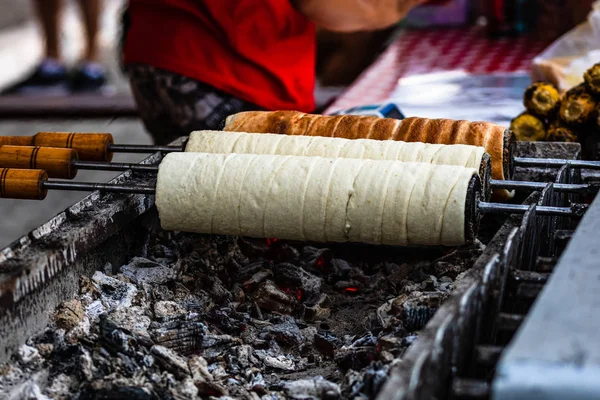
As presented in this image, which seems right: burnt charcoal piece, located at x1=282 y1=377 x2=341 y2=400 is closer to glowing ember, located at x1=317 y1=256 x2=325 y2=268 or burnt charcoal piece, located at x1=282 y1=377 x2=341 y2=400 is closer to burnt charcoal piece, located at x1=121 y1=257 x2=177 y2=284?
burnt charcoal piece, located at x1=121 y1=257 x2=177 y2=284

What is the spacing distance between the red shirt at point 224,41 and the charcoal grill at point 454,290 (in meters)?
1.02

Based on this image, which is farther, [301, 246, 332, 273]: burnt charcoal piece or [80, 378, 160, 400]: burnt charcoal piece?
[301, 246, 332, 273]: burnt charcoal piece

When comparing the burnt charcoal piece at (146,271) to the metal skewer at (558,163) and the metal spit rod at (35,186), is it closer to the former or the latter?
the metal spit rod at (35,186)

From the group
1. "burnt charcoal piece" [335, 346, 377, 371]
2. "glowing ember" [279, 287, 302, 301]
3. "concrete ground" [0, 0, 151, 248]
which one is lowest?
"concrete ground" [0, 0, 151, 248]

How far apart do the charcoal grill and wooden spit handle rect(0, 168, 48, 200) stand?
0.13 meters

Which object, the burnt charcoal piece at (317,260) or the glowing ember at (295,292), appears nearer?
the glowing ember at (295,292)

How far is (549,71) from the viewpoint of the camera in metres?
3.16

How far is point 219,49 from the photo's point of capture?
3412 millimetres

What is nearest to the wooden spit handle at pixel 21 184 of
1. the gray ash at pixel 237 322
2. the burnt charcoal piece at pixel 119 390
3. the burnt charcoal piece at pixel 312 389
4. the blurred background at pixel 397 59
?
the gray ash at pixel 237 322

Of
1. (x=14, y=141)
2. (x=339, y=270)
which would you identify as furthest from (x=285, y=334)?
(x=14, y=141)

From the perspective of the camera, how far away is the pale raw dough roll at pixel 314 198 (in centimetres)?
184

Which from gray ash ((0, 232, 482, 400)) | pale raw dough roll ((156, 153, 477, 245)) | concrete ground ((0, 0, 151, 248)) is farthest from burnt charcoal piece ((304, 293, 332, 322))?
concrete ground ((0, 0, 151, 248))

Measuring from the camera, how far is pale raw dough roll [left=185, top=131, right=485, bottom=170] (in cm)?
204

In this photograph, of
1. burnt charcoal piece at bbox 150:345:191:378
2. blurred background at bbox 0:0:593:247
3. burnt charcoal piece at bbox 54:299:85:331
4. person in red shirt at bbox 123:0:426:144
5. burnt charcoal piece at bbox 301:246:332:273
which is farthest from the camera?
blurred background at bbox 0:0:593:247
